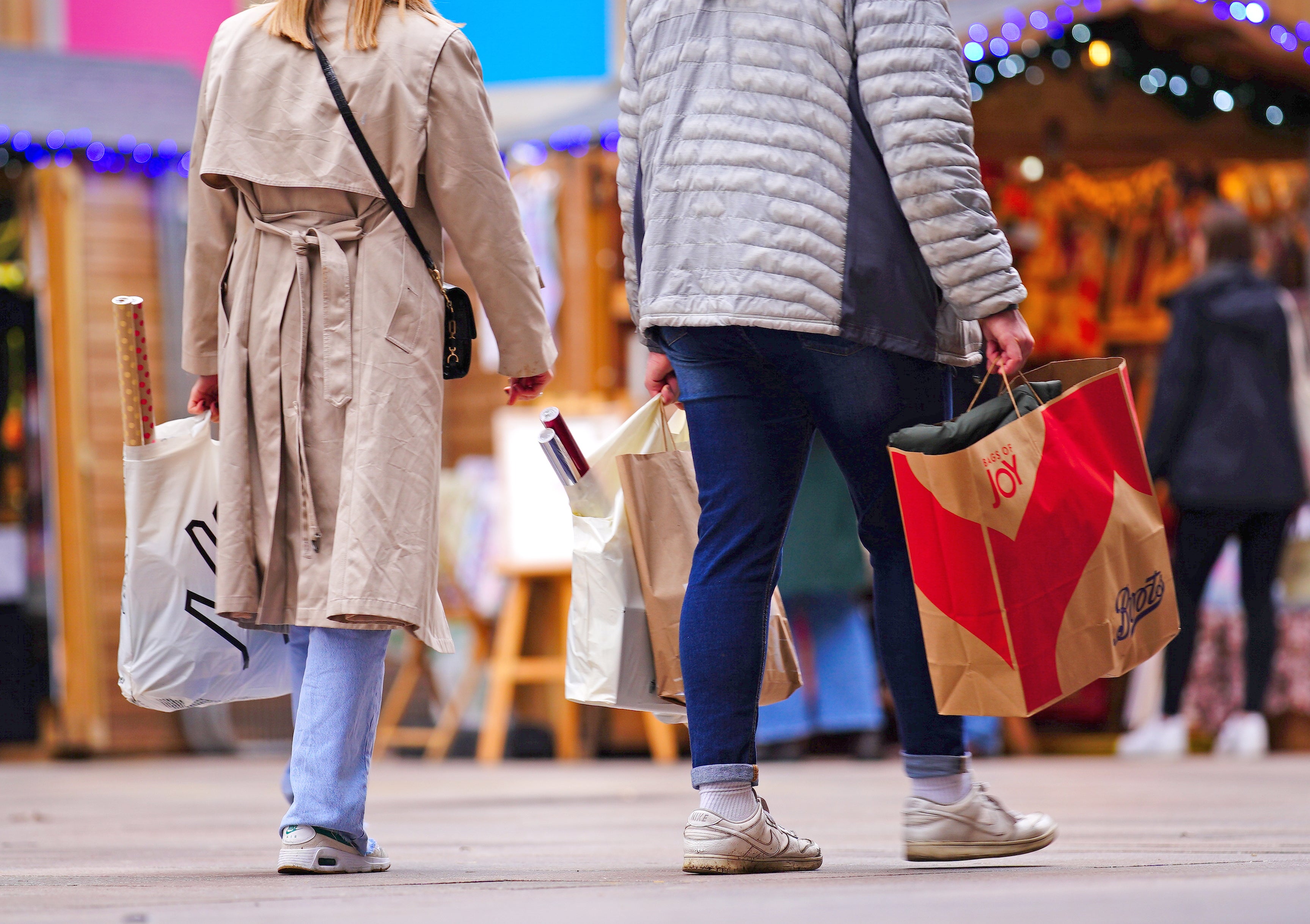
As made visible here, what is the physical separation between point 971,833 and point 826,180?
105 centimetres

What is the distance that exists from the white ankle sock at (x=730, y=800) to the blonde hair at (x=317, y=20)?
4.23 ft

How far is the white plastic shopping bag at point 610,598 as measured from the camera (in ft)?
9.92

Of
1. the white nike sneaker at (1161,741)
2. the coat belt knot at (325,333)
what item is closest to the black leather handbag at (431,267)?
the coat belt knot at (325,333)

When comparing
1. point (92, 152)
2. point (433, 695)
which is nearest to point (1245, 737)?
point (433, 695)

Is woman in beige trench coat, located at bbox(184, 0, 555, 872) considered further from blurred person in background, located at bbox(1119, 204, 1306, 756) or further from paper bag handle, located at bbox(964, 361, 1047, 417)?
blurred person in background, located at bbox(1119, 204, 1306, 756)

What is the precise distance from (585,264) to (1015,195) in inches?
80.5

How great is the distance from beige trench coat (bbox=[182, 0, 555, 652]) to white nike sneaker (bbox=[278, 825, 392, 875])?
33 cm

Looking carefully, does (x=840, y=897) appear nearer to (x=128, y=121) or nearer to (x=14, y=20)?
(x=128, y=121)

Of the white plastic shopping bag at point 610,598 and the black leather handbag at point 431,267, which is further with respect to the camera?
the white plastic shopping bag at point 610,598

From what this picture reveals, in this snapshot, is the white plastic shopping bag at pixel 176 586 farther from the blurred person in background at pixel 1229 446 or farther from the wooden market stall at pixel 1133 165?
the wooden market stall at pixel 1133 165

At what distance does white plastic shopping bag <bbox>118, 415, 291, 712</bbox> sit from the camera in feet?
9.95

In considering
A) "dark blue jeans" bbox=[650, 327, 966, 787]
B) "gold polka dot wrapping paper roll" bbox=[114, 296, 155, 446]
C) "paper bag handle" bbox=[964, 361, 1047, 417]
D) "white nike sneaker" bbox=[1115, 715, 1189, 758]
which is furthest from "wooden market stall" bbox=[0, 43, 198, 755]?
"paper bag handle" bbox=[964, 361, 1047, 417]

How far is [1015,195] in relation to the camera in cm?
801

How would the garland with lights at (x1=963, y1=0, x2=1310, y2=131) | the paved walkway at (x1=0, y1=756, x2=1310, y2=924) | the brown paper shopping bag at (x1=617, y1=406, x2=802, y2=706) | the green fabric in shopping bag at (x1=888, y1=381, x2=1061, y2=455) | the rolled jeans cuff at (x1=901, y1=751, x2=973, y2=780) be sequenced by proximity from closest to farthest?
the paved walkway at (x1=0, y1=756, x2=1310, y2=924)
the green fabric in shopping bag at (x1=888, y1=381, x2=1061, y2=455)
the rolled jeans cuff at (x1=901, y1=751, x2=973, y2=780)
the brown paper shopping bag at (x1=617, y1=406, x2=802, y2=706)
the garland with lights at (x1=963, y1=0, x2=1310, y2=131)
